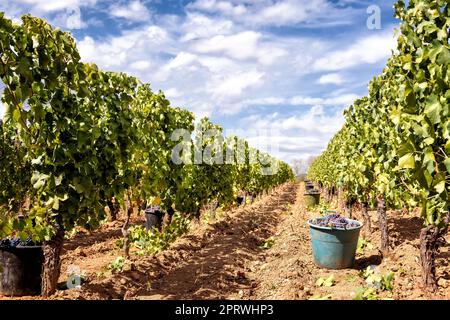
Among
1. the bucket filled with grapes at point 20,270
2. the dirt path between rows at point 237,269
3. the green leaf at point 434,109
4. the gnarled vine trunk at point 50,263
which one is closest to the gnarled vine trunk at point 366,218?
the dirt path between rows at point 237,269

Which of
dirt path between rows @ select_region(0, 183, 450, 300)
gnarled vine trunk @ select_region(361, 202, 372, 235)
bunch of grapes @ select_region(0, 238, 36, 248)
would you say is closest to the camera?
dirt path between rows @ select_region(0, 183, 450, 300)

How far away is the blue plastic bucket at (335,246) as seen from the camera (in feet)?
24.7

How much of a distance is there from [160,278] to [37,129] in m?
3.81

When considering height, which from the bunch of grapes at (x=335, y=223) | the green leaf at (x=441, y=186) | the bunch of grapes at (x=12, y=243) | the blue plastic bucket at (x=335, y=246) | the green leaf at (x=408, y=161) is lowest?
the blue plastic bucket at (x=335, y=246)

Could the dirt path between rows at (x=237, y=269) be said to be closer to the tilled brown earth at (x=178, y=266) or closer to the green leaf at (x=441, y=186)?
the tilled brown earth at (x=178, y=266)

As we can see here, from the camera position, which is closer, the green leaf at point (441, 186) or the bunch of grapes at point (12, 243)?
the green leaf at point (441, 186)

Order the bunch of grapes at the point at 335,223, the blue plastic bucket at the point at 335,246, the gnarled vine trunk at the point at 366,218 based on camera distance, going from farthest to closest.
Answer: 1. the gnarled vine trunk at the point at 366,218
2. the bunch of grapes at the point at 335,223
3. the blue plastic bucket at the point at 335,246

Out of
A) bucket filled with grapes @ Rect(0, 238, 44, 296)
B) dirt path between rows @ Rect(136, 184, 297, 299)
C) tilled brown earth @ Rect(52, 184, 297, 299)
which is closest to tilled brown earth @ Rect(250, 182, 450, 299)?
dirt path between rows @ Rect(136, 184, 297, 299)

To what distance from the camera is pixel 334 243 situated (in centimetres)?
759

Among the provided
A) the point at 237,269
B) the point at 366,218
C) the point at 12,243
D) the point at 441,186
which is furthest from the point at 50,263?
the point at 366,218

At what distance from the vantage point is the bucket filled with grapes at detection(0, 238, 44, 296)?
645cm

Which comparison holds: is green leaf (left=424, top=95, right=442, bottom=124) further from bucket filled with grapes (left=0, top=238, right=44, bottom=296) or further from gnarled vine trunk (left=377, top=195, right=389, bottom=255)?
bucket filled with grapes (left=0, top=238, right=44, bottom=296)

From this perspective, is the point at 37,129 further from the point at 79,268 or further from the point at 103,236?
the point at 103,236
